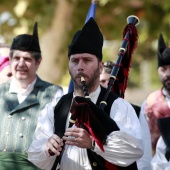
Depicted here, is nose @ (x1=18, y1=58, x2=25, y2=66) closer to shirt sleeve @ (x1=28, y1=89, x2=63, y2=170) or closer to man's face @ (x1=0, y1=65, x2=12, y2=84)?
man's face @ (x1=0, y1=65, x2=12, y2=84)

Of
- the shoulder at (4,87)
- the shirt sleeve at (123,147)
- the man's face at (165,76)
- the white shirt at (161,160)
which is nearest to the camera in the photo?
the shirt sleeve at (123,147)

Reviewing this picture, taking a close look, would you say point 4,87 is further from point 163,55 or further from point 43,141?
point 163,55

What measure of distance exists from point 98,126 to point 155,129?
2.24 meters

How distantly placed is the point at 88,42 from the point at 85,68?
0.24 meters

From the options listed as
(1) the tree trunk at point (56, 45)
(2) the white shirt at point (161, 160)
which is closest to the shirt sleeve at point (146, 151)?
(2) the white shirt at point (161, 160)

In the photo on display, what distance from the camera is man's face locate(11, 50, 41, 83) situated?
19.7 feet

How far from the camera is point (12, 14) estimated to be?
1466 centimetres

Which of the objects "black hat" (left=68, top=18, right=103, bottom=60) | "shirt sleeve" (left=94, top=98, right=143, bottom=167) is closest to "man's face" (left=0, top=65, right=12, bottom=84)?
"black hat" (left=68, top=18, right=103, bottom=60)

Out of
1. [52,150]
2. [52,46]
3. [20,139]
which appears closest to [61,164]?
[52,150]

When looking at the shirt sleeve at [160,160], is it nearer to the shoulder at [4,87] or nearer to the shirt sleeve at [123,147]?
the shirt sleeve at [123,147]

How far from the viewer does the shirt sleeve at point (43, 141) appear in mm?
4812

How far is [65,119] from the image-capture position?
494 cm

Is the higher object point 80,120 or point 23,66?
point 23,66

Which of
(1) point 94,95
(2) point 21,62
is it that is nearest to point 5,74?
(2) point 21,62
